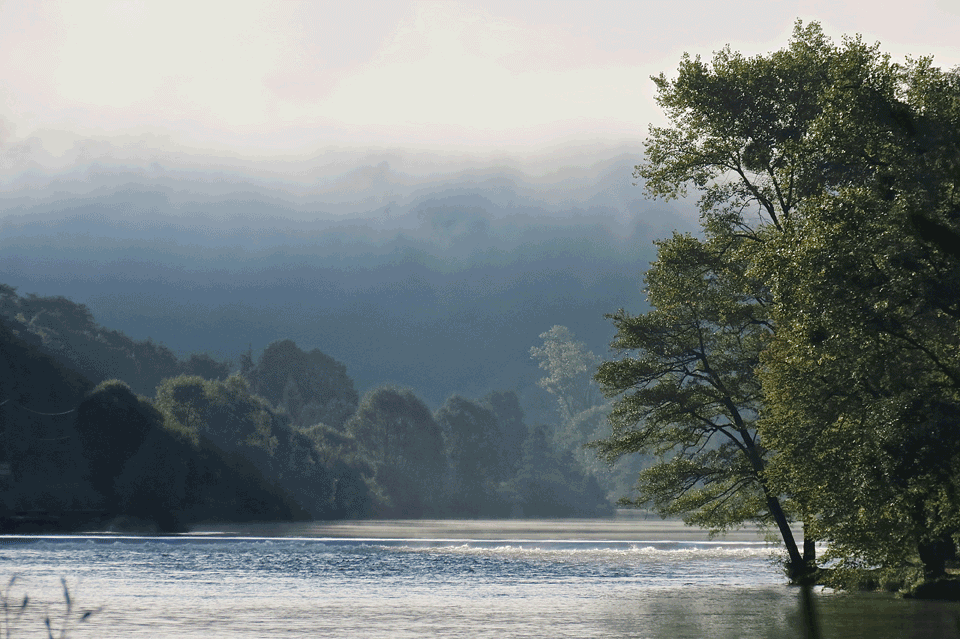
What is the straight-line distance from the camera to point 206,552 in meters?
65.1

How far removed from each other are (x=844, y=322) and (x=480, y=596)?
689 inches

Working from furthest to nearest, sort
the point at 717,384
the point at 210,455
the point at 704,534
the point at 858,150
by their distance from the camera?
the point at 210,455 → the point at 704,534 → the point at 717,384 → the point at 858,150

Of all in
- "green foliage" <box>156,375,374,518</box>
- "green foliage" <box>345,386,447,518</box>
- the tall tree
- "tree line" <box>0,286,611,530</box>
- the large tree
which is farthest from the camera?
"green foliage" <box>345,386,447,518</box>

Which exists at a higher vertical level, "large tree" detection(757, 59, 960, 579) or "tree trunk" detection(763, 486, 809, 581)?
"large tree" detection(757, 59, 960, 579)

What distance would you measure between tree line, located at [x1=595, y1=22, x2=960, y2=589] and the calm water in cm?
265

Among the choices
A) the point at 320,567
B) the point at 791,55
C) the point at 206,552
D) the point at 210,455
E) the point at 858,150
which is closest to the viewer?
the point at 858,150

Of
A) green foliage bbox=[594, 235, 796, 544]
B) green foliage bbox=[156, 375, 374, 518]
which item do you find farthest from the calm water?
green foliage bbox=[156, 375, 374, 518]

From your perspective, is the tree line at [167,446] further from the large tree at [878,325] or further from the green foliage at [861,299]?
the large tree at [878,325]

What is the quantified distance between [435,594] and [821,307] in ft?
61.5

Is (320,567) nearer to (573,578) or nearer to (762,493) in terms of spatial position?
(573,578)

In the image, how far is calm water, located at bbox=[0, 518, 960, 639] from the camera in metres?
25.5

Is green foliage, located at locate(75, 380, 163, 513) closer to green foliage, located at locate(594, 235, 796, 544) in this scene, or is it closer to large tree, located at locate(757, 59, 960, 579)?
green foliage, located at locate(594, 235, 796, 544)

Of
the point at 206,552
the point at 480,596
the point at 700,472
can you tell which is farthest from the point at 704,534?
the point at 480,596

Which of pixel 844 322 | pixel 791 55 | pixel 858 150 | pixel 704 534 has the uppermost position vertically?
pixel 791 55
